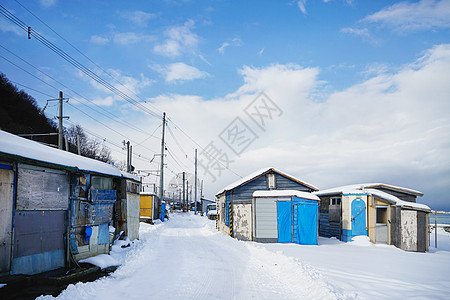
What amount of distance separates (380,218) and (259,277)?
53.2 ft

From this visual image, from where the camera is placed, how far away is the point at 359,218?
18.8 meters

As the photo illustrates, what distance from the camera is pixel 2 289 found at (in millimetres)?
5719

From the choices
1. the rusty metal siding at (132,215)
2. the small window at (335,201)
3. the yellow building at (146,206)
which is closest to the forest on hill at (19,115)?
the yellow building at (146,206)

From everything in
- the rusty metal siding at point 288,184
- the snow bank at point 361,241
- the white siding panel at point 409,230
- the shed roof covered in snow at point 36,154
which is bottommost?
the snow bank at point 361,241

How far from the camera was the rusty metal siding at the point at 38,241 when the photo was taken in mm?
7254

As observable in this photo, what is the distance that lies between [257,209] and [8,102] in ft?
136

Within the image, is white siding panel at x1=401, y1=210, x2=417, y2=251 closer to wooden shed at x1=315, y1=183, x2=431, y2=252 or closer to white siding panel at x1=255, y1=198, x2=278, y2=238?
wooden shed at x1=315, y1=183, x2=431, y2=252

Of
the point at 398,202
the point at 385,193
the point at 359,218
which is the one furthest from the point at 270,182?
the point at 398,202

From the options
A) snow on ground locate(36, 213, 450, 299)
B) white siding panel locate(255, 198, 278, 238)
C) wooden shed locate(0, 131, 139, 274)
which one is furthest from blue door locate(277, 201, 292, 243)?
wooden shed locate(0, 131, 139, 274)

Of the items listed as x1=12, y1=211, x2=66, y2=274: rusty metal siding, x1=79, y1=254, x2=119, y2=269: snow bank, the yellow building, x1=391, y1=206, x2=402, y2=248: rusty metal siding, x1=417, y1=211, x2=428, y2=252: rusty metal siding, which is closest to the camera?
x1=12, y1=211, x2=66, y2=274: rusty metal siding

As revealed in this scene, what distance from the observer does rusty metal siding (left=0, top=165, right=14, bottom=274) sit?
6691mm

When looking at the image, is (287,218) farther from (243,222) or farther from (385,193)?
(385,193)

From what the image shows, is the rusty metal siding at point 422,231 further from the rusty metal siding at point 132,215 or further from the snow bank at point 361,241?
the rusty metal siding at point 132,215

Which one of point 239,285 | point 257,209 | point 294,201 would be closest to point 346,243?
point 294,201
